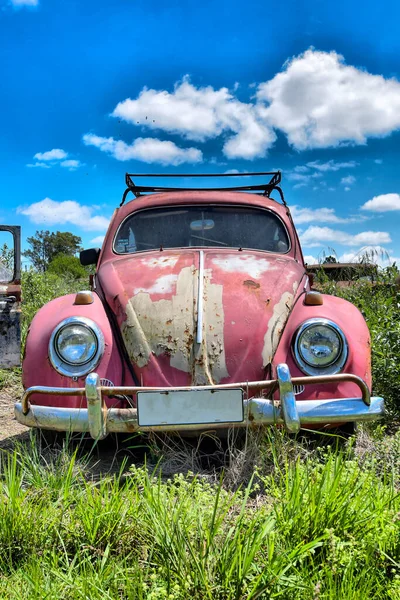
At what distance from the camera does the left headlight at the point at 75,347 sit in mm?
2949

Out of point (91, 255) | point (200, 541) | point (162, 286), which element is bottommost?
point (200, 541)

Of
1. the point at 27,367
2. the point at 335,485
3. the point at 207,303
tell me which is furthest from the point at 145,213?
the point at 335,485

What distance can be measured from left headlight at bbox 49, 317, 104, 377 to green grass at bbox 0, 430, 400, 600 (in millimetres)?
723

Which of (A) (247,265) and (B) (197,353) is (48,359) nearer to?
(B) (197,353)

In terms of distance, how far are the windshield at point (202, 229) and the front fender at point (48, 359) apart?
123cm

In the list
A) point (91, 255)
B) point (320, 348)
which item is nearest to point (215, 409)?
point (320, 348)

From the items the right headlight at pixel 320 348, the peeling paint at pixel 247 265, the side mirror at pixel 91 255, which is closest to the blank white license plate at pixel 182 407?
the right headlight at pixel 320 348

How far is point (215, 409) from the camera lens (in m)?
2.61

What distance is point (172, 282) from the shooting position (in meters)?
3.32

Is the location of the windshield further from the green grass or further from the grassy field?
the green grass

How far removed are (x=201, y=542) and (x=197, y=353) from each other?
4.08 feet

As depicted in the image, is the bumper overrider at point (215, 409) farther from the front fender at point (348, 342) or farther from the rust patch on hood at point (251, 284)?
the rust patch on hood at point (251, 284)

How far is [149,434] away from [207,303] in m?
0.83

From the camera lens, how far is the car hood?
2.96 m
